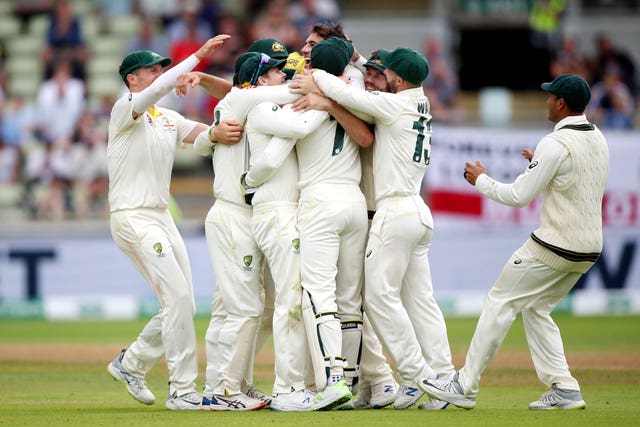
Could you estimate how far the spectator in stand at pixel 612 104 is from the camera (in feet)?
56.6

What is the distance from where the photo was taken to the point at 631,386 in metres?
9.91

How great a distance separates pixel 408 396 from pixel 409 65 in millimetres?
2319

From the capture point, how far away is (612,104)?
18.2 metres

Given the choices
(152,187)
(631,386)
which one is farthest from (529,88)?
(152,187)

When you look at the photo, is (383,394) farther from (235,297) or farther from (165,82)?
(165,82)

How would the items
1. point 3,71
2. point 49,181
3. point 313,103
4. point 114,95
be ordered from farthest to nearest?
point 3,71 < point 114,95 < point 49,181 < point 313,103

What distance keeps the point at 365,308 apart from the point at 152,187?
72.3 inches

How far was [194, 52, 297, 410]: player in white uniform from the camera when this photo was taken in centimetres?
841

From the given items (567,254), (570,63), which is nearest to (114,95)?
(570,63)

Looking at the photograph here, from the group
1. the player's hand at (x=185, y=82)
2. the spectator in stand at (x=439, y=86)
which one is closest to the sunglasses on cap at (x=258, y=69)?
the player's hand at (x=185, y=82)

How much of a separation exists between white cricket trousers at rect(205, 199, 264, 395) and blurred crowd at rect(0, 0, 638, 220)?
9516 mm

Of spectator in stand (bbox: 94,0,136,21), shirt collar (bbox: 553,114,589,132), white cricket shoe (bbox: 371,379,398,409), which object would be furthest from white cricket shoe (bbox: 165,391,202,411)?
spectator in stand (bbox: 94,0,136,21)

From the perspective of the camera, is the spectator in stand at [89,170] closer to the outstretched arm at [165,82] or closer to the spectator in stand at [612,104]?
the spectator in stand at [612,104]

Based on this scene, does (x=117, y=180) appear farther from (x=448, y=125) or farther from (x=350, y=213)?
(x=448, y=125)
